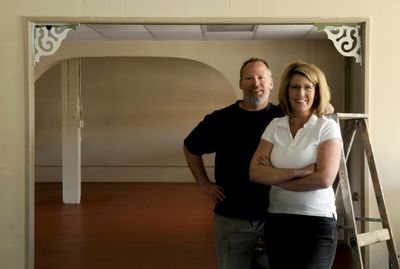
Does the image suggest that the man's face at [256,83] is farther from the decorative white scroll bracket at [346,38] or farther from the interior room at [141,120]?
the interior room at [141,120]

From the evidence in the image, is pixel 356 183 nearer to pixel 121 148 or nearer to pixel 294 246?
pixel 294 246

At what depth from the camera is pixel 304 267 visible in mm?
2355

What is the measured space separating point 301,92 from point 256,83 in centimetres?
55

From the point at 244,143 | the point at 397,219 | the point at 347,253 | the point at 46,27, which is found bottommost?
the point at 347,253

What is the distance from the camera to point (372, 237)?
126 inches

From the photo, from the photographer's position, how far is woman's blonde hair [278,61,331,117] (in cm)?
246

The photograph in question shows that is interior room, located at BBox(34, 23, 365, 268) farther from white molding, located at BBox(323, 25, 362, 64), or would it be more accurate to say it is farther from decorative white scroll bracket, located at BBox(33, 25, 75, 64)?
decorative white scroll bracket, located at BBox(33, 25, 75, 64)

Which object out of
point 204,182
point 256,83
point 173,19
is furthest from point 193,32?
point 256,83

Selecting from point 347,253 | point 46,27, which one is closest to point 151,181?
point 347,253

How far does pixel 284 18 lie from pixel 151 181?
10088mm

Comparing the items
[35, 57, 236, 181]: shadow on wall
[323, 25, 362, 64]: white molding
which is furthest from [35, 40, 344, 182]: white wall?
[323, 25, 362, 64]: white molding

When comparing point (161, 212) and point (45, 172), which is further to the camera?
point (45, 172)

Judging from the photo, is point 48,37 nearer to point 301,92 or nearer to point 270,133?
point 270,133

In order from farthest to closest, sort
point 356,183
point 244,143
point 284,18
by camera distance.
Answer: point 356,183, point 284,18, point 244,143
